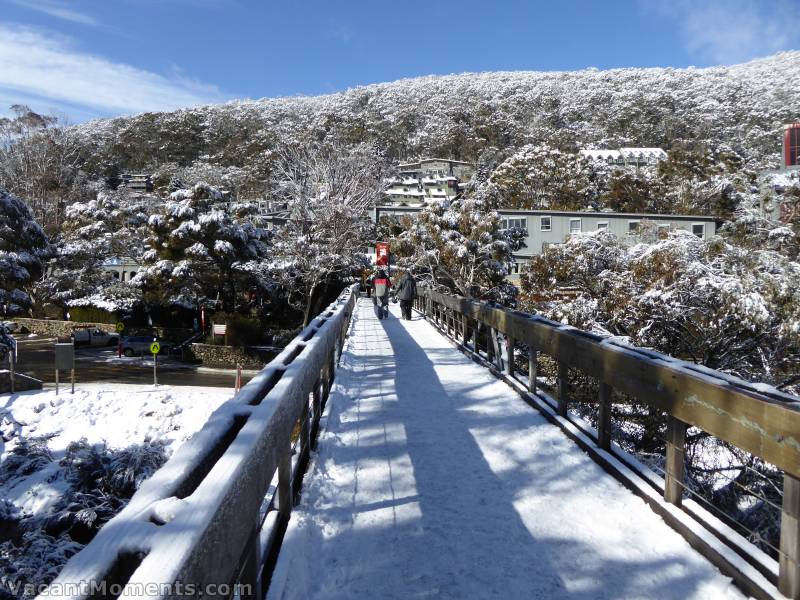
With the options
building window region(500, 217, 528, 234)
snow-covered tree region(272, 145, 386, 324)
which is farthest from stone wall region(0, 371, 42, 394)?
building window region(500, 217, 528, 234)

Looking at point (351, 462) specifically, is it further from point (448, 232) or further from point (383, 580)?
point (448, 232)

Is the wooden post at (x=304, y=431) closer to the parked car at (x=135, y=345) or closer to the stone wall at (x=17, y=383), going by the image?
the stone wall at (x=17, y=383)

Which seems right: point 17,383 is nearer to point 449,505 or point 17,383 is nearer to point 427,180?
point 449,505

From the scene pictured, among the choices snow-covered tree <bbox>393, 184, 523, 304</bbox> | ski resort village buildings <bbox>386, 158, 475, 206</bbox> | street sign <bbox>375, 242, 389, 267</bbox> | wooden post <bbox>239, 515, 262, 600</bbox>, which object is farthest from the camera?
ski resort village buildings <bbox>386, 158, 475, 206</bbox>

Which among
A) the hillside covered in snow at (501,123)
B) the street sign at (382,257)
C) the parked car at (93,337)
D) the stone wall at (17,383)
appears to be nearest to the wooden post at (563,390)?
the street sign at (382,257)

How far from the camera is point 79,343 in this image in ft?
134

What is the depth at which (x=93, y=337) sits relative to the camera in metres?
41.3

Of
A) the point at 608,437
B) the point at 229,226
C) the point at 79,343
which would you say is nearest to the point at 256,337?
the point at 229,226

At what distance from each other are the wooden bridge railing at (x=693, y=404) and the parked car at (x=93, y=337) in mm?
41895

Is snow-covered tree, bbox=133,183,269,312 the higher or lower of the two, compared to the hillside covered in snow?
lower

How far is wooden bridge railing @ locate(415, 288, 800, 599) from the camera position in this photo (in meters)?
2.54

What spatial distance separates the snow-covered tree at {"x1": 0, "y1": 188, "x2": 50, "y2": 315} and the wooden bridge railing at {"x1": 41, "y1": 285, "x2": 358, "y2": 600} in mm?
25644

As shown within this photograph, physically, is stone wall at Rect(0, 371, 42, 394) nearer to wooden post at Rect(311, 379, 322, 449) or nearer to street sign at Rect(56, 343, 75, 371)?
street sign at Rect(56, 343, 75, 371)

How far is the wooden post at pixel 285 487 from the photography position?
129 inches
